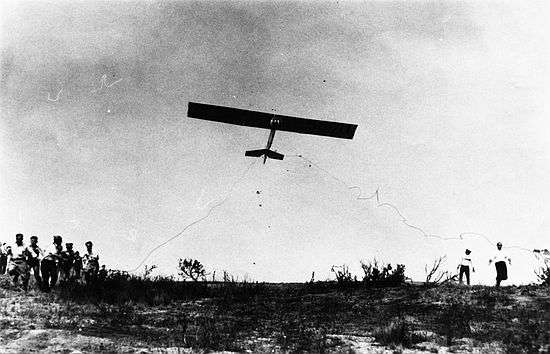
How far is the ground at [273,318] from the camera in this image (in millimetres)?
7477

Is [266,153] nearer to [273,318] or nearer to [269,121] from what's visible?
[269,121]

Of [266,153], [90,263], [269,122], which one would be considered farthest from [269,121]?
[90,263]

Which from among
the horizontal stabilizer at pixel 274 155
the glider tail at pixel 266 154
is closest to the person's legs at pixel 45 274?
the glider tail at pixel 266 154

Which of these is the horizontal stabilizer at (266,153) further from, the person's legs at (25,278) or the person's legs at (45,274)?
the person's legs at (25,278)

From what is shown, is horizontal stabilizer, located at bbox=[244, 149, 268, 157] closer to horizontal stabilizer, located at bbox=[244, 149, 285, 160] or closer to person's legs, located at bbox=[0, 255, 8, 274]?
horizontal stabilizer, located at bbox=[244, 149, 285, 160]

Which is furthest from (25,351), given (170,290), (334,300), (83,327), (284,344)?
(334,300)

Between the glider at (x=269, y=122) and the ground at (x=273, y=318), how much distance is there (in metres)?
5.51

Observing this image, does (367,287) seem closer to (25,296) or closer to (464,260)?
(464,260)

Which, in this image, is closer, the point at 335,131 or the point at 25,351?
the point at 25,351

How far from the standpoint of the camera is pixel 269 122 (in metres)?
17.0

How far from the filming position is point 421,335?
8188 millimetres

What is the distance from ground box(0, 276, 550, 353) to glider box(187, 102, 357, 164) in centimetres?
551

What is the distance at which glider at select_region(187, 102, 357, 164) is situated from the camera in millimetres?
16234

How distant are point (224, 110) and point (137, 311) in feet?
25.5
